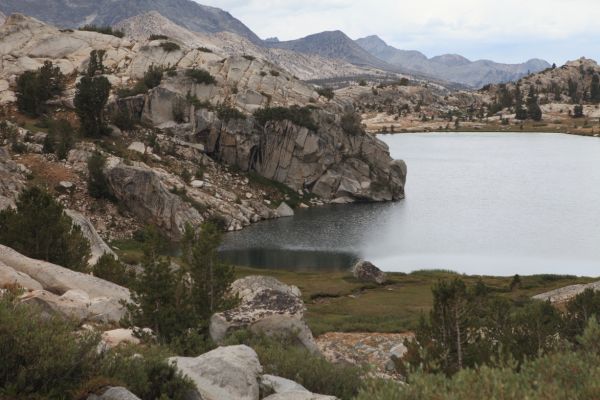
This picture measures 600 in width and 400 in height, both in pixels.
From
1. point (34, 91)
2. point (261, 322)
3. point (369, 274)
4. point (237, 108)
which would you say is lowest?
point (369, 274)

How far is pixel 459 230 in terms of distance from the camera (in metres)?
83.6

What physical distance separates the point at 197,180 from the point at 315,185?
28.3m

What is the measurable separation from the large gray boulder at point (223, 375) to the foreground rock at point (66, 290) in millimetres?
8320

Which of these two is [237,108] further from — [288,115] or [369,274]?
[369,274]

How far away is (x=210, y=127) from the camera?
344 ft

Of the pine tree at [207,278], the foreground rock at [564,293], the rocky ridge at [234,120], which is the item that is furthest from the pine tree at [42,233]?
the rocky ridge at [234,120]

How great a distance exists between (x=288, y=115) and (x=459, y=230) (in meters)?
43.8

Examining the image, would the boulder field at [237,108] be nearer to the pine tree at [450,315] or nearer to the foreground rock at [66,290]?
the foreground rock at [66,290]

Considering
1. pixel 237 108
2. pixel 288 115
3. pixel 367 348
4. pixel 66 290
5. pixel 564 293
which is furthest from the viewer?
pixel 288 115

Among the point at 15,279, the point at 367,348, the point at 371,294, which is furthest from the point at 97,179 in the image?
the point at 367,348

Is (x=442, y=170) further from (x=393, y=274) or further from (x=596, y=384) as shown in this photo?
(x=596, y=384)

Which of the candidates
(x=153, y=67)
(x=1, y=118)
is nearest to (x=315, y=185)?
(x=153, y=67)

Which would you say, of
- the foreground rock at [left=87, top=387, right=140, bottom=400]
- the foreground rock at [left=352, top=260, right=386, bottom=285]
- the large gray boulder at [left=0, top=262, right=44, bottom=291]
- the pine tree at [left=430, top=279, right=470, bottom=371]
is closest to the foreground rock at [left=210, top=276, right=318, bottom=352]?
the pine tree at [left=430, top=279, right=470, bottom=371]

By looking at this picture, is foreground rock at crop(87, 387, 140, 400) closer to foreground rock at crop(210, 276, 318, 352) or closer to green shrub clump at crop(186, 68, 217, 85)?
foreground rock at crop(210, 276, 318, 352)
